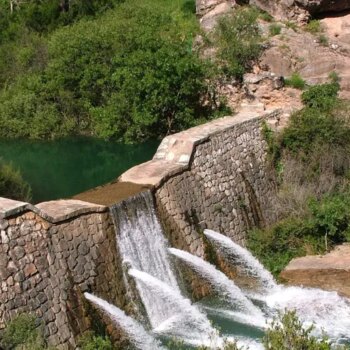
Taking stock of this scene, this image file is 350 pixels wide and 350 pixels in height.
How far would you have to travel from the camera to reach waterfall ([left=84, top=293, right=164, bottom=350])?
998cm

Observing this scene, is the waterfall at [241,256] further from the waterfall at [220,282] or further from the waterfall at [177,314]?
the waterfall at [177,314]

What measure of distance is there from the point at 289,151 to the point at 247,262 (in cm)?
433

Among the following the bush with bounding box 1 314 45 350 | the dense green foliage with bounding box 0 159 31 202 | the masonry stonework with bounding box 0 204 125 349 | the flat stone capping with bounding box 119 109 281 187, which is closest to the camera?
the bush with bounding box 1 314 45 350

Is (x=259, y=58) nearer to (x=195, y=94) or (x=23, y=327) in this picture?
(x=195, y=94)

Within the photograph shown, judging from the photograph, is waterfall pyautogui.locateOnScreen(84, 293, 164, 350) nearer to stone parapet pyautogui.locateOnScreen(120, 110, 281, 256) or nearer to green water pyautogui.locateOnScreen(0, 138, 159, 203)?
stone parapet pyautogui.locateOnScreen(120, 110, 281, 256)

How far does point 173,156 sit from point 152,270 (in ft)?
10.6

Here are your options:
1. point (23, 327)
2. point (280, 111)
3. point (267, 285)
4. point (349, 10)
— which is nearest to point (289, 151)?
point (280, 111)

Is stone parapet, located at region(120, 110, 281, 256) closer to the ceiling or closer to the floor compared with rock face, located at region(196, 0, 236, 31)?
closer to the floor

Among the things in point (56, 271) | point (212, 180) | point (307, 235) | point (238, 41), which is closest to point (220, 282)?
point (307, 235)

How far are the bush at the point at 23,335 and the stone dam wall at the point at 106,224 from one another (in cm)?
15

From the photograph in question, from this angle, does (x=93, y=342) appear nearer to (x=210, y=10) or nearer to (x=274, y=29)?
(x=274, y=29)

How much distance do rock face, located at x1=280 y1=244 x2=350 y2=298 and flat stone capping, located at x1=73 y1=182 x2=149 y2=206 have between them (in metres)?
3.46

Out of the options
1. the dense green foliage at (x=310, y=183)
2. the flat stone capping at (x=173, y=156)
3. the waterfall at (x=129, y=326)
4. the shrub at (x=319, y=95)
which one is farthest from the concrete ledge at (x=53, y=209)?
the shrub at (x=319, y=95)

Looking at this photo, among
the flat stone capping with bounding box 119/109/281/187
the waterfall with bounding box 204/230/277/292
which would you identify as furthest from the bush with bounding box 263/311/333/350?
the waterfall with bounding box 204/230/277/292
